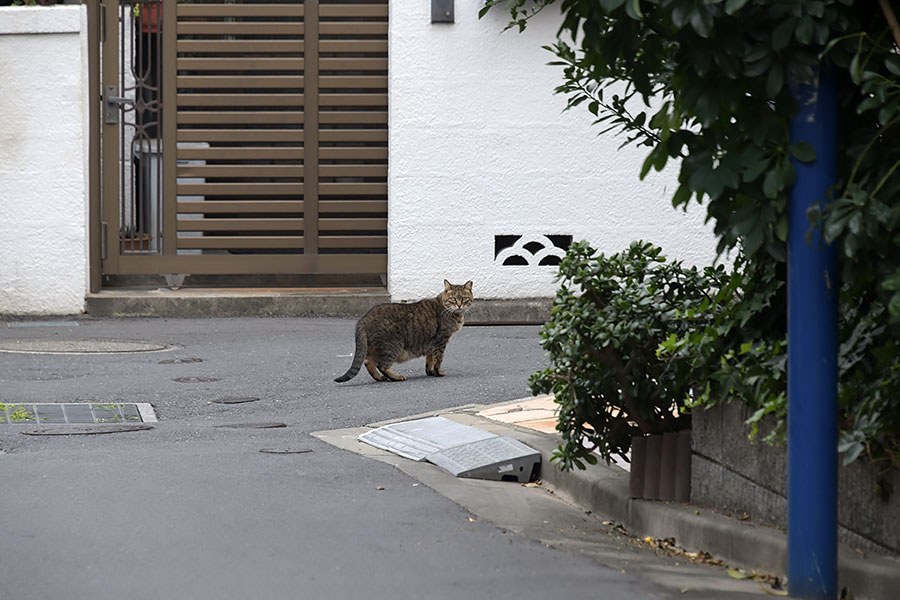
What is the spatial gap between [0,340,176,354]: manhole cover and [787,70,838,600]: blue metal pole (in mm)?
7934

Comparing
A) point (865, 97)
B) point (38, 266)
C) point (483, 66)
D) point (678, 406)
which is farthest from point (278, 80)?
point (865, 97)

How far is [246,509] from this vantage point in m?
5.11

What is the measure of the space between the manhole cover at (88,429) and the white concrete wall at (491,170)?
5899mm

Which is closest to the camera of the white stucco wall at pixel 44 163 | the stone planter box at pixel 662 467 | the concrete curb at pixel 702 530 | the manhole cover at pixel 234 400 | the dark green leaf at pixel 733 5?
the dark green leaf at pixel 733 5

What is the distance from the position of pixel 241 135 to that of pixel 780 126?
1052 cm

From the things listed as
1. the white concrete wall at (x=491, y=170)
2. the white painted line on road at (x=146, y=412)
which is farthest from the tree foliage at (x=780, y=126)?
the white concrete wall at (x=491, y=170)

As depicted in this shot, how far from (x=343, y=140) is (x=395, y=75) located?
93 centimetres

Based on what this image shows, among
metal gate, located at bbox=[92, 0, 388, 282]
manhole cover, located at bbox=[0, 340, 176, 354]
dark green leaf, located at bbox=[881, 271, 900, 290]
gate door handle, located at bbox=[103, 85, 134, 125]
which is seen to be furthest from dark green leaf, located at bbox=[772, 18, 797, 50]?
gate door handle, located at bbox=[103, 85, 134, 125]

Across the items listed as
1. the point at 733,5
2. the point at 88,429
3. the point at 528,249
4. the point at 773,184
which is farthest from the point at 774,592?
the point at 528,249

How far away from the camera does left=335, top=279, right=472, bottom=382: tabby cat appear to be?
945 centimetres

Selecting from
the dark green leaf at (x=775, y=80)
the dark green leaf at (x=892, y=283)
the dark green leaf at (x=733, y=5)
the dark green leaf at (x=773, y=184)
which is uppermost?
the dark green leaf at (x=733, y=5)

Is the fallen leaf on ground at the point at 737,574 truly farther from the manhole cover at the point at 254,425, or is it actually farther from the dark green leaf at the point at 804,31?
the manhole cover at the point at 254,425

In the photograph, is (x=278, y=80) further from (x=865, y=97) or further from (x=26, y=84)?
(x=865, y=97)

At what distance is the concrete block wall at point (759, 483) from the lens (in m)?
3.86
